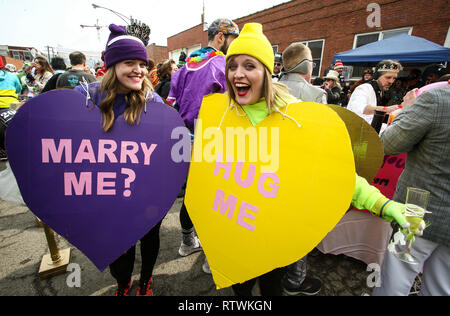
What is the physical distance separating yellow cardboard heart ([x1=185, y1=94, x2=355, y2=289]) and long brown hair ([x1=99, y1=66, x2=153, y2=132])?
0.38 metres

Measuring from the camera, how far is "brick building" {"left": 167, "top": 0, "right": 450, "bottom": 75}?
7312mm

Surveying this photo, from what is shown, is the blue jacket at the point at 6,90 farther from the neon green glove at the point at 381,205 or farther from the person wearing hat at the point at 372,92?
the person wearing hat at the point at 372,92

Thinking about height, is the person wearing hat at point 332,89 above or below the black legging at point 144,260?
above

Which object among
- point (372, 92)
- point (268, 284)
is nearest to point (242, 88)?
point (268, 284)

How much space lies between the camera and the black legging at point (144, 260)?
4.87 feet

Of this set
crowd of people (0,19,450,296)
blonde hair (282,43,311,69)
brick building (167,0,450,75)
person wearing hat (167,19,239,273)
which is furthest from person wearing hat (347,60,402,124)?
brick building (167,0,450,75)

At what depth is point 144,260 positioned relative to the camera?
160 cm

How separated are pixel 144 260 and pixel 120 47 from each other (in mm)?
1440

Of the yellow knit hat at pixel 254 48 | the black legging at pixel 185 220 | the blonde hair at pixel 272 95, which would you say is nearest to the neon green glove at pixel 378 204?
the blonde hair at pixel 272 95

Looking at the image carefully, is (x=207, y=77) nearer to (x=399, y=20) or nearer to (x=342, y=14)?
(x=399, y=20)

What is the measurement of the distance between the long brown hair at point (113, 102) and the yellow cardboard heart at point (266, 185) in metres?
0.38

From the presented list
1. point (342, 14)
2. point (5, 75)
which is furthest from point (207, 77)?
point (342, 14)

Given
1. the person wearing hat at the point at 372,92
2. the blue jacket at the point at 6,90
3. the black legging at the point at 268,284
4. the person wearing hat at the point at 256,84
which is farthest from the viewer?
the blue jacket at the point at 6,90
